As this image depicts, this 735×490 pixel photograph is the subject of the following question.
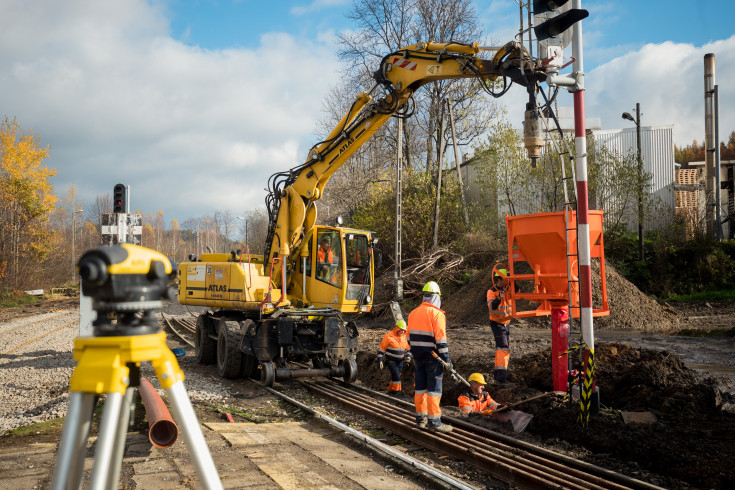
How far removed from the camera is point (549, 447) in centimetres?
629

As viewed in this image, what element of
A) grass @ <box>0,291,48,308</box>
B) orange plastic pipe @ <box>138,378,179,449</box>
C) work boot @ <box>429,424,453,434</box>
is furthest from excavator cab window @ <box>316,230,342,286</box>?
grass @ <box>0,291,48,308</box>

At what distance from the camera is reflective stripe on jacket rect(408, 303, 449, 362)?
6.93 metres

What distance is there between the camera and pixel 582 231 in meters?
6.75

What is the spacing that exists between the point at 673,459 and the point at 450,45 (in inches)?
262

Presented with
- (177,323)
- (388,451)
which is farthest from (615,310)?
(177,323)

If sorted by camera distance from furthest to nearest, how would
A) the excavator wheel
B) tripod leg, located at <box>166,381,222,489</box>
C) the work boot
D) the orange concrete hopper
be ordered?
the excavator wheel, the orange concrete hopper, the work boot, tripod leg, located at <box>166,381,222,489</box>

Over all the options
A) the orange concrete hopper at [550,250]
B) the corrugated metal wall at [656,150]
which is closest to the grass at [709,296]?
the corrugated metal wall at [656,150]

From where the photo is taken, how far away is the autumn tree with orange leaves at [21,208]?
33.9 meters

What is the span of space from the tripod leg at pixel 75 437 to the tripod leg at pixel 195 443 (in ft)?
0.90

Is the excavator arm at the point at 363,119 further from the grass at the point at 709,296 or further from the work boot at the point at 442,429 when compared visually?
the grass at the point at 709,296

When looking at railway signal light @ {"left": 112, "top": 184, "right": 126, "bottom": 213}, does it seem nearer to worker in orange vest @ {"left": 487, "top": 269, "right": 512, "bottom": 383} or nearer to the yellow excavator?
the yellow excavator

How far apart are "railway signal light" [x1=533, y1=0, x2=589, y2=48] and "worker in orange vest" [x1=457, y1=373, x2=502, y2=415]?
4.51m

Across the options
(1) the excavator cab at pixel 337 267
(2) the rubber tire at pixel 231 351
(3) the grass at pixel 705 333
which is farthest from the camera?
(3) the grass at pixel 705 333

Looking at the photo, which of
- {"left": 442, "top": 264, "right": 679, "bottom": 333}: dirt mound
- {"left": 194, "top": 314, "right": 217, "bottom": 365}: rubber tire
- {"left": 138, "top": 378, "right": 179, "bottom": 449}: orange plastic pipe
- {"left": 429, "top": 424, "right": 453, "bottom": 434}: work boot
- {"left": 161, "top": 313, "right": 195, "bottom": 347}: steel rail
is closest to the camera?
{"left": 138, "top": 378, "right": 179, "bottom": 449}: orange plastic pipe
